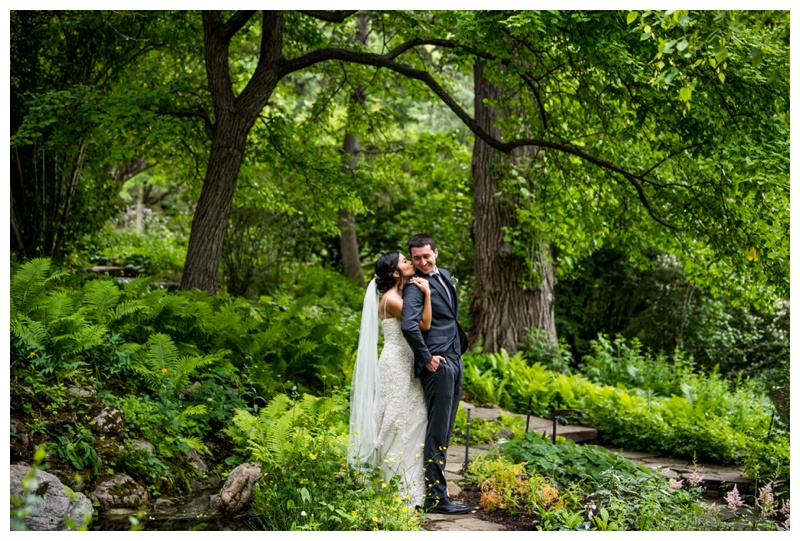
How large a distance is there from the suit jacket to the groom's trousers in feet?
0.35

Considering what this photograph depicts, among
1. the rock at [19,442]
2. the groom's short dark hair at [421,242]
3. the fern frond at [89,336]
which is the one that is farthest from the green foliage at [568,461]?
the rock at [19,442]

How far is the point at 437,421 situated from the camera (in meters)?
5.70

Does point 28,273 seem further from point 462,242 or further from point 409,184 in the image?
point 409,184

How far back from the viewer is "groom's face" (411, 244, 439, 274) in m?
5.76

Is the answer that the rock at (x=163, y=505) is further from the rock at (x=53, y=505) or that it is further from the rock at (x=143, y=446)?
the rock at (x=53, y=505)

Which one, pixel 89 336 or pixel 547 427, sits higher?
pixel 89 336

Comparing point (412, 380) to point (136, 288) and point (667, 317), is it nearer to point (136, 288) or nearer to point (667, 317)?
point (136, 288)

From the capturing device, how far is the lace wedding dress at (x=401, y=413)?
18.9 ft

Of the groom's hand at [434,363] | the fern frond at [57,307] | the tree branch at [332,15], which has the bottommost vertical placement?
the groom's hand at [434,363]

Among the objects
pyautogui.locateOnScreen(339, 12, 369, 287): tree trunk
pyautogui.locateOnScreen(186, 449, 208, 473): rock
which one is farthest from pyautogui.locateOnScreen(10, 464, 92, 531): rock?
pyautogui.locateOnScreen(339, 12, 369, 287): tree trunk

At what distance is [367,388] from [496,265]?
22.8 ft

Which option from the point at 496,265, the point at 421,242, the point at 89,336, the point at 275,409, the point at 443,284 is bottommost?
the point at 275,409

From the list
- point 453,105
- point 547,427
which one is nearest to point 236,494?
point 547,427

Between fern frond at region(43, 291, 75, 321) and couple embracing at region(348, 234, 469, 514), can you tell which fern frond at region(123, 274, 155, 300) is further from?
couple embracing at region(348, 234, 469, 514)
